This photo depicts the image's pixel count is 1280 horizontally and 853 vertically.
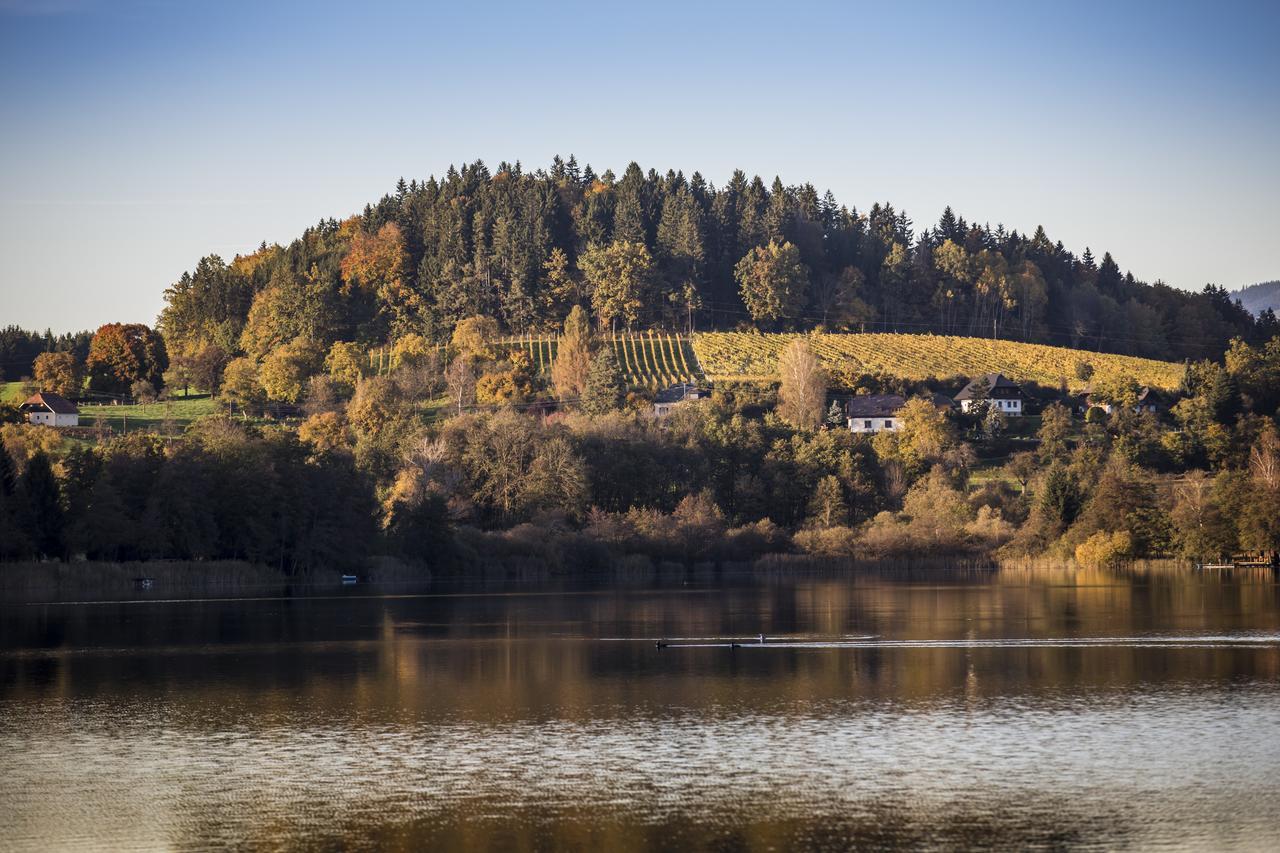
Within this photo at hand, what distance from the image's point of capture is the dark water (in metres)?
23.1

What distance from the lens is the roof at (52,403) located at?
14600 cm

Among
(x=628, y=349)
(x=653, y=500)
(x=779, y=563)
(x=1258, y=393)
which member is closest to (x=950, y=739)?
(x=779, y=563)

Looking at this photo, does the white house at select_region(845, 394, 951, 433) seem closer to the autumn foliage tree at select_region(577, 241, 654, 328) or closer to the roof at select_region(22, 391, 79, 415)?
the autumn foliage tree at select_region(577, 241, 654, 328)

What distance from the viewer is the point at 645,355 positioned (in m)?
181

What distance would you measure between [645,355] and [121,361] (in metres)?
65.2

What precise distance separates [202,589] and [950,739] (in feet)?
206

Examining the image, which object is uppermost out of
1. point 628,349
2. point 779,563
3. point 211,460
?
point 628,349

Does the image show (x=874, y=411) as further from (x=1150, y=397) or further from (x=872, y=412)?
(x=1150, y=397)

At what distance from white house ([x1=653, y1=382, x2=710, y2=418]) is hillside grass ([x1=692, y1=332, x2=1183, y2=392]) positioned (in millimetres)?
8106

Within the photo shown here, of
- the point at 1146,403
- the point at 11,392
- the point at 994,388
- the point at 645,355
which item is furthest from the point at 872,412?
the point at 11,392

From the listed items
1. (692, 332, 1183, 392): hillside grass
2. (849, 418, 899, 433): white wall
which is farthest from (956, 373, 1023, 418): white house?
(849, 418, 899, 433): white wall

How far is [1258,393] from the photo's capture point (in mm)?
141875

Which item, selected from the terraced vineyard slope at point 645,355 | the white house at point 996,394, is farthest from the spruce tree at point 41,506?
the white house at point 996,394

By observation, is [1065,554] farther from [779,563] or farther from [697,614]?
[697,614]
